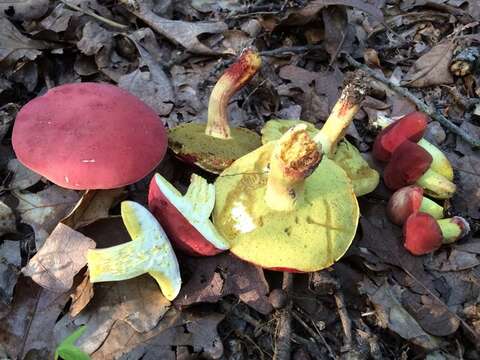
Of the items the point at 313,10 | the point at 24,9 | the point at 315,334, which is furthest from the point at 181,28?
the point at 315,334

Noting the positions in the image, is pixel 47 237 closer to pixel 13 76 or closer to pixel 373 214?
pixel 13 76

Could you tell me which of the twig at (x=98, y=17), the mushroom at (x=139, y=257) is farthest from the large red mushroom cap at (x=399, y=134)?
the twig at (x=98, y=17)

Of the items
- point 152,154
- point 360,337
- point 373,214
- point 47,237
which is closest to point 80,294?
point 47,237

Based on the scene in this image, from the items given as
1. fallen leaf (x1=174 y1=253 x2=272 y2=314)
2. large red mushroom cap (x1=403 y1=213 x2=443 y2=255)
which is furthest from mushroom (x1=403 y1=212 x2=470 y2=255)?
fallen leaf (x1=174 y1=253 x2=272 y2=314)

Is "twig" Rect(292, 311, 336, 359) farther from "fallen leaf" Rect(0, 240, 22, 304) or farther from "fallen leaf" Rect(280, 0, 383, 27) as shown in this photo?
"fallen leaf" Rect(280, 0, 383, 27)

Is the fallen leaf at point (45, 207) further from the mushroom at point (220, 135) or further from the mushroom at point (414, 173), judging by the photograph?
the mushroom at point (414, 173)

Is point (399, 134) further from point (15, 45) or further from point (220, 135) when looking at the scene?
point (15, 45)

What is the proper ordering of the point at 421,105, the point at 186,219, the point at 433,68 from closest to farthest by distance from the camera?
1. the point at 186,219
2. the point at 421,105
3. the point at 433,68
